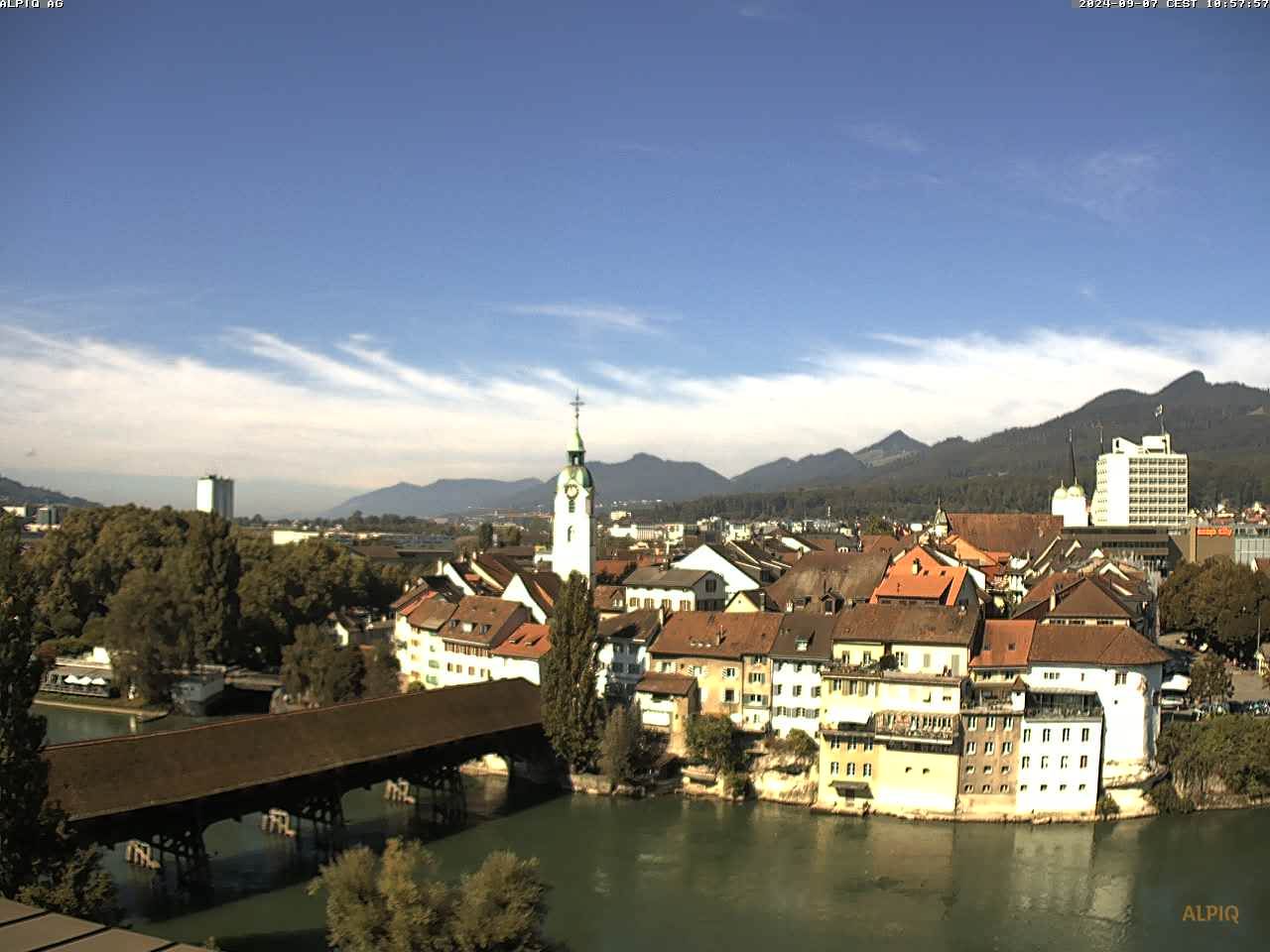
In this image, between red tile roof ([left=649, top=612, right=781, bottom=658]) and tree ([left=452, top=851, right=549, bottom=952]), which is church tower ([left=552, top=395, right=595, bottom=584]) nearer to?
red tile roof ([left=649, top=612, right=781, bottom=658])

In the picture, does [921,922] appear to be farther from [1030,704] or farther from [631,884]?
[1030,704]

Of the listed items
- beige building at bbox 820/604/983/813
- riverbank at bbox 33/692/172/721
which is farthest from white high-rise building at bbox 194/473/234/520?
beige building at bbox 820/604/983/813

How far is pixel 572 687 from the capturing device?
41062 millimetres

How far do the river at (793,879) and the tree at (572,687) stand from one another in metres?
1.86

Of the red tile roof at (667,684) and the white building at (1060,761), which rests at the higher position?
the red tile roof at (667,684)

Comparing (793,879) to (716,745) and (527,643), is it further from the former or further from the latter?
(527,643)

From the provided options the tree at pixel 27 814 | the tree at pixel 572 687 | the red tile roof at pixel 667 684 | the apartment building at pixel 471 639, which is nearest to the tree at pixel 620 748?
the tree at pixel 572 687

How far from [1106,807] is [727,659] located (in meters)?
13.8

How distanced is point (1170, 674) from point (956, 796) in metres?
17.4

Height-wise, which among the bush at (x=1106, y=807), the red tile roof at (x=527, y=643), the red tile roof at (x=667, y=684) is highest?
the red tile roof at (x=527, y=643)

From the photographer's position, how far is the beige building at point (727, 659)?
1688 inches

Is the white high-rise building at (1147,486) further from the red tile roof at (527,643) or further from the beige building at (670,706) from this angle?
the beige building at (670,706)

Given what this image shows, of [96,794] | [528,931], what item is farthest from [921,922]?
[96,794]

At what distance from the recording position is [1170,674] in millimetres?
49156
